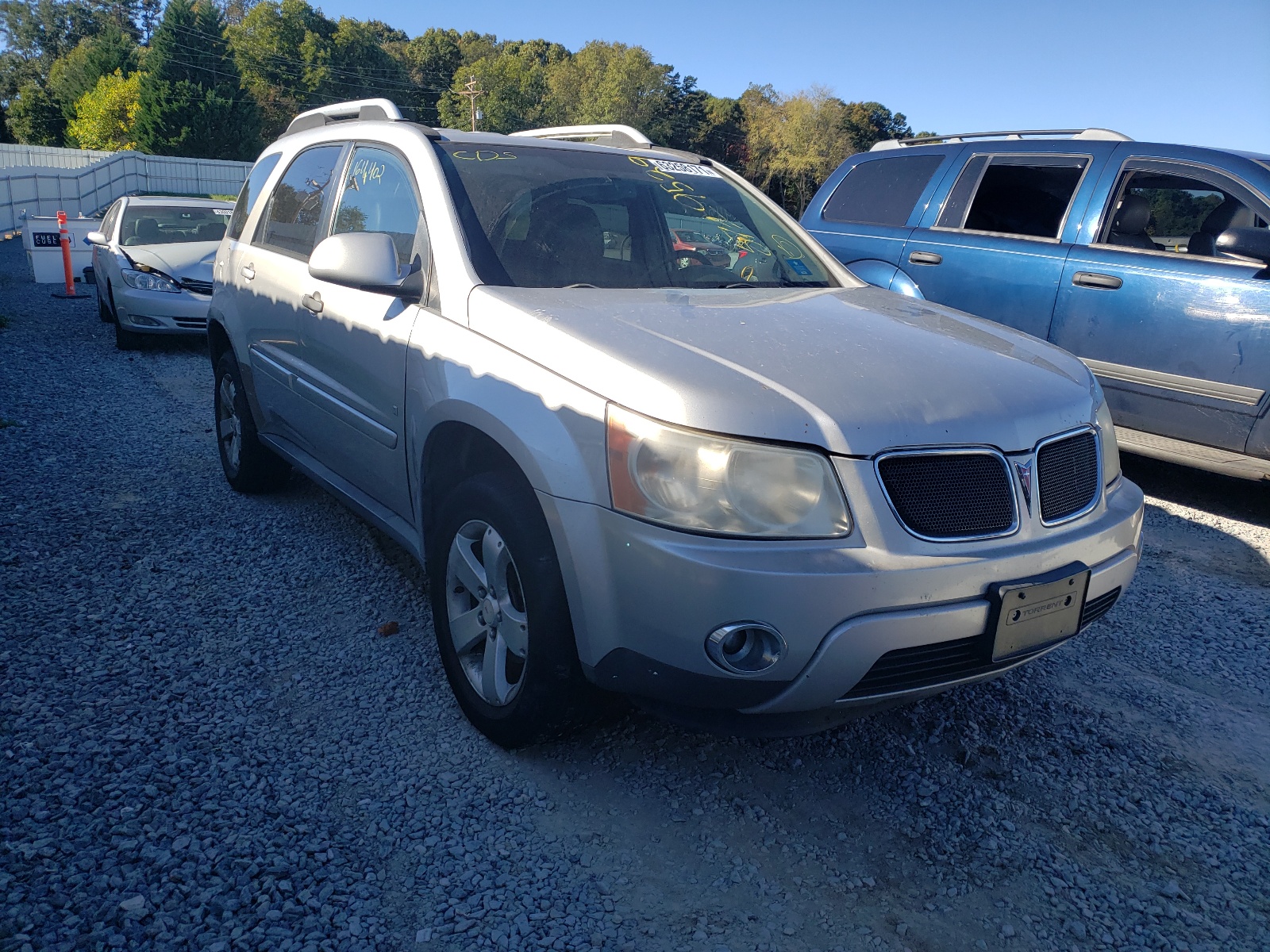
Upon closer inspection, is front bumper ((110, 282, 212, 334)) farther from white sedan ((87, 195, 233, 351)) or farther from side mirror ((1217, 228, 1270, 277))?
side mirror ((1217, 228, 1270, 277))

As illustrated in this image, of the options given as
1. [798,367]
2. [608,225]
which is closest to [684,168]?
[608,225]

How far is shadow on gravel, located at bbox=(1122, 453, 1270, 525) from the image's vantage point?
550cm

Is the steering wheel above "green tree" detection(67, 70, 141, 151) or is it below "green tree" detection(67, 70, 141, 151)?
below

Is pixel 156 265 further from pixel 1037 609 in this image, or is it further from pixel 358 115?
pixel 1037 609

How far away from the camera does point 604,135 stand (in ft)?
14.8

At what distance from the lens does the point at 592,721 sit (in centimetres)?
275

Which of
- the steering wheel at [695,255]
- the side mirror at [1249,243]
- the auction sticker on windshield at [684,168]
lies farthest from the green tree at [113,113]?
the side mirror at [1249,243]

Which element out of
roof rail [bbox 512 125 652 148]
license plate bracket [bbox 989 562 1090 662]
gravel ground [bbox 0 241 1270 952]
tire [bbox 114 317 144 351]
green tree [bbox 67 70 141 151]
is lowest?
gravel ground [bbox 0 241 1270 952]

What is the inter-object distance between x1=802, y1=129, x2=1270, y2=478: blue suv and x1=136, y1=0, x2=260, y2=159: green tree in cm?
7386

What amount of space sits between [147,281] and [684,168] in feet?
25.0

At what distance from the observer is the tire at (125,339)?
993 cm

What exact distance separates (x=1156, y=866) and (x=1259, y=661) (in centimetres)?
158

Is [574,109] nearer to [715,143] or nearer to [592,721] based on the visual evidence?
[715,143]

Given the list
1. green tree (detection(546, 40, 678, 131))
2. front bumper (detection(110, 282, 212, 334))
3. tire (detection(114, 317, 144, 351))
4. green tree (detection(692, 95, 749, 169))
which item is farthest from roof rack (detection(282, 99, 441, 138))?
green tree (detection(692, 95, 749, 169))
